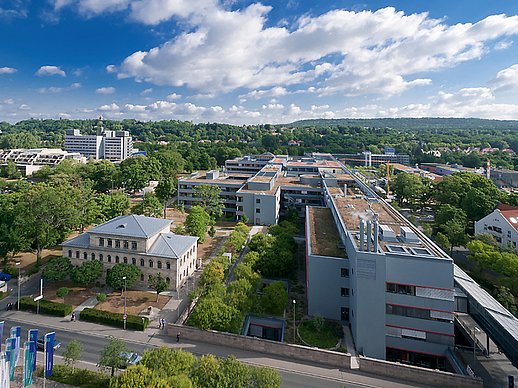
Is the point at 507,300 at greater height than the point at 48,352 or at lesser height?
greater

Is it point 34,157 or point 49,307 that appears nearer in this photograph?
point 49,307

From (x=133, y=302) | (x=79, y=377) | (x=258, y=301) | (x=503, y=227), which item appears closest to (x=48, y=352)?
(x=79, y=377)

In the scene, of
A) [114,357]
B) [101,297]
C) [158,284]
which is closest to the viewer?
[114,357]

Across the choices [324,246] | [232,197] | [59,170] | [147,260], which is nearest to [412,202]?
[232,197]

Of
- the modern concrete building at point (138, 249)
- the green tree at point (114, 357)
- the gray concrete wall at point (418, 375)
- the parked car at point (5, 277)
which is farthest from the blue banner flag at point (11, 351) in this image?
the gray concrete wall at point (418, 375)

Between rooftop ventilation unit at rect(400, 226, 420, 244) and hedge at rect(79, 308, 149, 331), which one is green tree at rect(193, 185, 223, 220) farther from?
rooftop ventilation unit at rect(400, 226, 420, 244)

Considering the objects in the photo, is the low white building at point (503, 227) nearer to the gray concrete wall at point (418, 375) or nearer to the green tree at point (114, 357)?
the gray concrete wall at point (418, 375)

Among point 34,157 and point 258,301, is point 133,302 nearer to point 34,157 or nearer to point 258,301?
point 258,301

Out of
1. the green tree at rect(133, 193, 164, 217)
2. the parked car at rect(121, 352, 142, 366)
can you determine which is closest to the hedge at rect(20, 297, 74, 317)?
the parked car at rect(121, 352, 142, 366)
